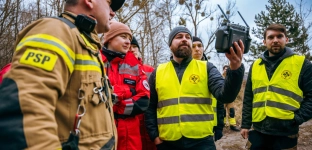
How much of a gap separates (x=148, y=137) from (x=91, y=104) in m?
2.35

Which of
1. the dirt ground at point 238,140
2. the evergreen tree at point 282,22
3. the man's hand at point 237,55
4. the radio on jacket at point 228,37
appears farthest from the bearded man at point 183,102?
the evergreen tree at point 282,22

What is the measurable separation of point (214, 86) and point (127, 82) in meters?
1.01

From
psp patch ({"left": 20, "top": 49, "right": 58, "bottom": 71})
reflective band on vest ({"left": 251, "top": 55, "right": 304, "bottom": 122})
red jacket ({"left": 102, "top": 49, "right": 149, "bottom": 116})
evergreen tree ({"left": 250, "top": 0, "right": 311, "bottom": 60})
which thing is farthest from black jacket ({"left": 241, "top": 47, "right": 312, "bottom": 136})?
evergreen tree ({"left": 250, "top": 0, "right": 311, "bottom": 60})

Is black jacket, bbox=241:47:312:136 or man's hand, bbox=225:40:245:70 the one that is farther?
black jacket, bbox=241:47:312:136

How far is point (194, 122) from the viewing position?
3031 millimetres

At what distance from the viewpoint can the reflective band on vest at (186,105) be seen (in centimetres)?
304

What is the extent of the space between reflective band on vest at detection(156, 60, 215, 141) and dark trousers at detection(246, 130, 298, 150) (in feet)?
3.50

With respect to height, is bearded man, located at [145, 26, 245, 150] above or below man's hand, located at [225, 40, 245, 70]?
below

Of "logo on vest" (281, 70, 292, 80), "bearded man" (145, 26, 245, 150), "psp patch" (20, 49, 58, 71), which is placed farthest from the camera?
"logo on vest" (281, 70, 292, 80)

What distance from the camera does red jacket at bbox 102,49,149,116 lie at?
115 inches

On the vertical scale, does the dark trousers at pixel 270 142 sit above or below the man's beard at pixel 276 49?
below

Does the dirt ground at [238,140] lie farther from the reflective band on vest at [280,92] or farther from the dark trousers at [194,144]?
the dark trousers at [194,144]

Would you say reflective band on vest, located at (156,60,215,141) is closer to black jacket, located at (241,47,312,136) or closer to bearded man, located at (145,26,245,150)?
bearded man, located at (145,26,245,150)

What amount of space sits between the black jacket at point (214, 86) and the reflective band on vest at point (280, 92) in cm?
97
